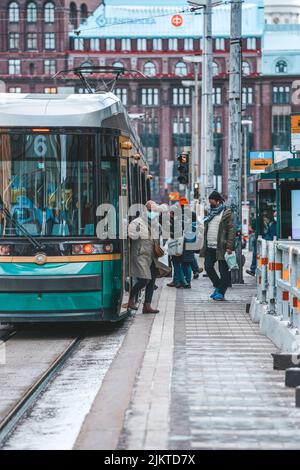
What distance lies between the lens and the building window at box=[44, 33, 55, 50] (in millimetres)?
117625

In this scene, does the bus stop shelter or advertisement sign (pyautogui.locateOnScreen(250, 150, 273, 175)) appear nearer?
the bus stop shelter

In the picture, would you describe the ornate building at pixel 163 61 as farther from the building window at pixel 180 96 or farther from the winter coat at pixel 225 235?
the winter coat at pixel 225 235

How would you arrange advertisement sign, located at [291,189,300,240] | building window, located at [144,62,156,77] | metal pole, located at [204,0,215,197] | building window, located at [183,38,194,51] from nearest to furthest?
advertisement sign, located at [291,189,300,240] < metal pole, located at [204,0,215,197] < building window, located at [183,38,194,51] < building window, located at [144,62,156,77]

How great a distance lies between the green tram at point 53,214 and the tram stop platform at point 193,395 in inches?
40.8

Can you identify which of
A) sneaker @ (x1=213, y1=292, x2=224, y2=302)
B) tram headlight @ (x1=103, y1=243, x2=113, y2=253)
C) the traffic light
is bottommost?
sneaker @ (x1=213, y1=292, x2=224, y2=302)

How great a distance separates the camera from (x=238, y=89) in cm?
2630

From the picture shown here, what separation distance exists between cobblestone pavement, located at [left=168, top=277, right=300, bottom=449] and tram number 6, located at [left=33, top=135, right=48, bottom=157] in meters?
2.95

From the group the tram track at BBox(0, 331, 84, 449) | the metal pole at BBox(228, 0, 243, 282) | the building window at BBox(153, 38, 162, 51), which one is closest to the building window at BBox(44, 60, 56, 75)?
the building window at BBox(153, 38, 162, 51)

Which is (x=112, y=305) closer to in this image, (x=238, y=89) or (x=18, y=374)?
(x=18, y=374)

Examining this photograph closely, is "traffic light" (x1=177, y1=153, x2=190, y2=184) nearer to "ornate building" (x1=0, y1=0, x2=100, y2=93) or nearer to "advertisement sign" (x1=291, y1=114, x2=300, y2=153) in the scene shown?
"advertisement sign" (x1=291, y1=114, x2=300, y2=153)

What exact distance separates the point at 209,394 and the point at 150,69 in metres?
112

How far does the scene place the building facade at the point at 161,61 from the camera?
11675cm

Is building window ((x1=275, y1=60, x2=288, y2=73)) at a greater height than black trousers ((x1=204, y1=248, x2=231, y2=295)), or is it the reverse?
building window ((x1=275, y1=60, x2=288, y2=73))
